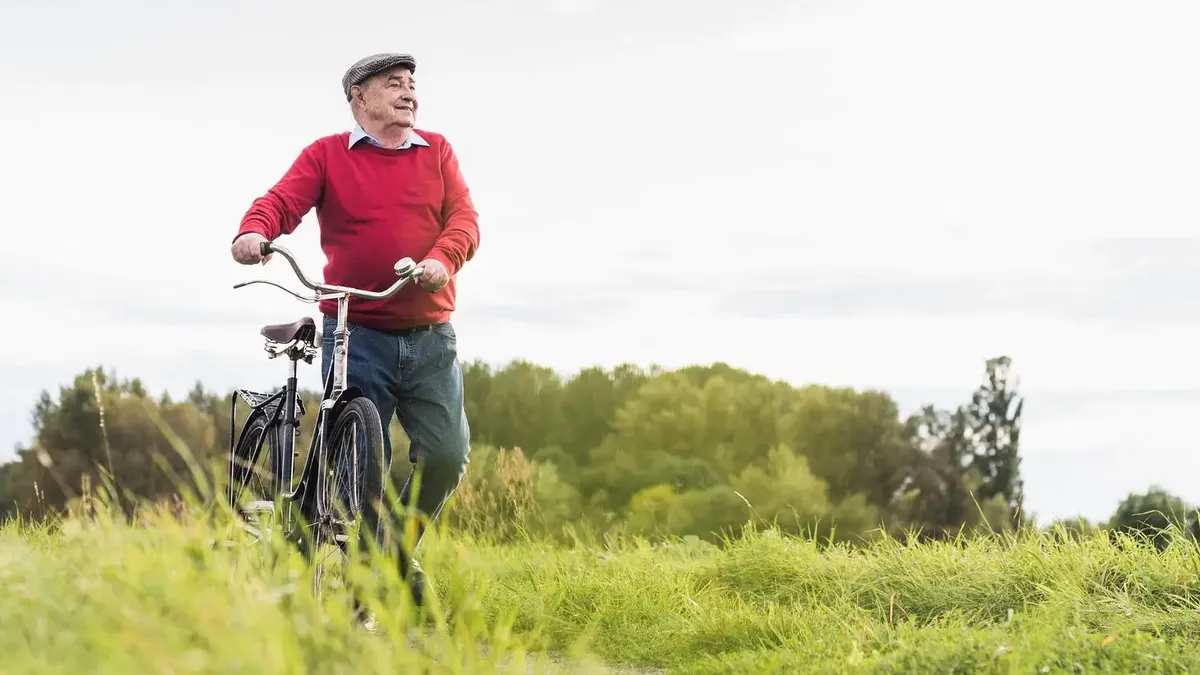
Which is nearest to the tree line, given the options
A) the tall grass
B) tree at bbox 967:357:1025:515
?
tree at bbox 967:357:1025:515

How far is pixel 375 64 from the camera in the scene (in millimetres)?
5703

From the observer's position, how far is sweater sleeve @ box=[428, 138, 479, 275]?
5586 mm

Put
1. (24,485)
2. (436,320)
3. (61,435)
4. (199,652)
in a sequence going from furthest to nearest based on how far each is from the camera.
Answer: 1. (61,435)
2. (24,485)
3. (436,320)
4. (199,652)

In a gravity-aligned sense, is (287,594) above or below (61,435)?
above

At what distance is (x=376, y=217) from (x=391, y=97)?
22.3 inches

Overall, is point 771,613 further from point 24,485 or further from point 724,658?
point 24,485

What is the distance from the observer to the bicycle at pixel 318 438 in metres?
5.04

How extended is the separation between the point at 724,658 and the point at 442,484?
5.52 feet

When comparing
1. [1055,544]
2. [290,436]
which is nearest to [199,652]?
[290,436]

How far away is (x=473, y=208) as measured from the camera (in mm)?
5965

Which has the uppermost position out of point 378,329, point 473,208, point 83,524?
point 473,208

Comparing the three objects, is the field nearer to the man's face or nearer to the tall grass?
the tall grass

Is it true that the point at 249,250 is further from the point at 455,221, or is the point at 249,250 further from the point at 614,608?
the point at 614,608

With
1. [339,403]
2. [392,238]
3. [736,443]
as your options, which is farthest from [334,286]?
[736,443]
